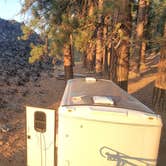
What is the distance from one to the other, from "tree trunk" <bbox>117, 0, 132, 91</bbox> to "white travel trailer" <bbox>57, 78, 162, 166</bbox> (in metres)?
7.11

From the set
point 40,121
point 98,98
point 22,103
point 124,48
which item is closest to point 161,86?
point 124,48

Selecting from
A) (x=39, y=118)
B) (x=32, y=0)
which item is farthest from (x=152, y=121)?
(x=32, y=0)

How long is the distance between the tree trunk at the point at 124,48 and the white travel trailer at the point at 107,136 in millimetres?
7105

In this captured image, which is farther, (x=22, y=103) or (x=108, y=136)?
(x=22, y=103)

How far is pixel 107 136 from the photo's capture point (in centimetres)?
488

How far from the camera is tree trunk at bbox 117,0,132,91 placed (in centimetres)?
1158

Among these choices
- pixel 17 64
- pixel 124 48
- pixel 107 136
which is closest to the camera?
pixel 107 136

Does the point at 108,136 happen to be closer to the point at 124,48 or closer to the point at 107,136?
the point at 107,136

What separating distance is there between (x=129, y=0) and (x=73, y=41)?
292 cm

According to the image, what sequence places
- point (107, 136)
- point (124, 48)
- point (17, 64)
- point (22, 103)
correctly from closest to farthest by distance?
1. point (107, 136)
2. point (124, 48)
3. point (22, 103)
4. point (17, 64)

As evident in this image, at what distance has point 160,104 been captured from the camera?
1147cm

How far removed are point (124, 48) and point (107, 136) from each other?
7633mm

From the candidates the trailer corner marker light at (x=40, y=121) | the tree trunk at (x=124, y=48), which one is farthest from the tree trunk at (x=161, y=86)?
the trailer corner marker light at (x=40, y=121)

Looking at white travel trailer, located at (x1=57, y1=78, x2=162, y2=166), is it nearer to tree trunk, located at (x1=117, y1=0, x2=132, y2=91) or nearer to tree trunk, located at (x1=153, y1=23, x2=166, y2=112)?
tree trunk, located at (x1=153, y1=23, x2=166, y2=112)
